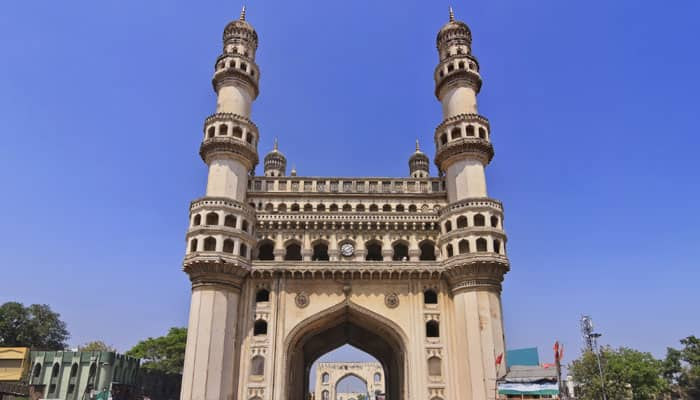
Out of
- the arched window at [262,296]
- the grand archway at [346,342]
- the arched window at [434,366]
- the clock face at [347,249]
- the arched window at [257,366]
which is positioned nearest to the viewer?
the arched window at [257,366]

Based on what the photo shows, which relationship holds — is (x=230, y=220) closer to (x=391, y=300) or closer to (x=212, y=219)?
(x=212, y=219)

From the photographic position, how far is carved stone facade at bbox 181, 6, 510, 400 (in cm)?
3422

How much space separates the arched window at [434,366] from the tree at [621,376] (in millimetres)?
21199

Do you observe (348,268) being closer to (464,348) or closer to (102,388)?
(464,348)

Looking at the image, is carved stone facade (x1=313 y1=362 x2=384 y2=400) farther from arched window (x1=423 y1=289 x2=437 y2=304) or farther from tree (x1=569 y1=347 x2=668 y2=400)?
arched window (x1=423 y1=289 x2=437 y2=304)

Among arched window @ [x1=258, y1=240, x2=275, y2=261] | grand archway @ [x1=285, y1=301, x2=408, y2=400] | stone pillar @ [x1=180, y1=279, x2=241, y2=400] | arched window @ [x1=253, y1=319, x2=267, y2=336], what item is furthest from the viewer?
arched window @ [x1=258, y1=240, x2=275, y2=261]

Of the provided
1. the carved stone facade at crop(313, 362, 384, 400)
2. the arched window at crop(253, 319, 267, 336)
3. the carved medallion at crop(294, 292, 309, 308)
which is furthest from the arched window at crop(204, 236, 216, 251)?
the carved stone facade at crop(313, 362, 384, 400)

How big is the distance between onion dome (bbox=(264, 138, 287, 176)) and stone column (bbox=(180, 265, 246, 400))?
80.6 ft

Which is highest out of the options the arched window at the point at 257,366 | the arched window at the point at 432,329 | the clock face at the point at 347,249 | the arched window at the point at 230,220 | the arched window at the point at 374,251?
the arched window at the point at 230,220

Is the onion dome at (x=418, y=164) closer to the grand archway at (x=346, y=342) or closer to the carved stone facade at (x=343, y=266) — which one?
the carved stone facade at (x=343, y=266)

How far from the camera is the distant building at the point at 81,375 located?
154 feet

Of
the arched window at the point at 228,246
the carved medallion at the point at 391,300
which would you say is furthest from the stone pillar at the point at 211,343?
the carved medallion at the point at 391,300

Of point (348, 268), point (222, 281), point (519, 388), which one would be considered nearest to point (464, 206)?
point (348, 268)

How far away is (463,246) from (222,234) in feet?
Result: 56.0
